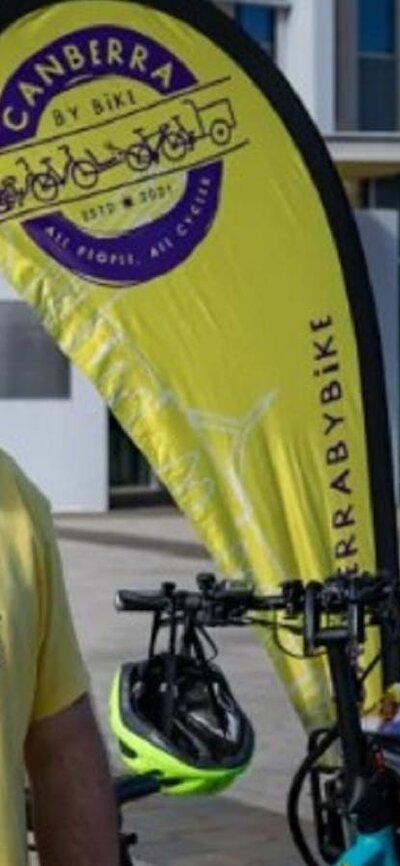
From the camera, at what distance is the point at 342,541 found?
6.19 metres

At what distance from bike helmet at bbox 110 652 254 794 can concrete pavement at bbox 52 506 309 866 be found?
67 cm

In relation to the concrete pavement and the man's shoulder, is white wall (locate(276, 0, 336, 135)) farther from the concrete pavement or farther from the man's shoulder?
the man's shoulder

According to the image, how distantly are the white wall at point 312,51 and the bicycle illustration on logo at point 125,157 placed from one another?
2167 centimetres

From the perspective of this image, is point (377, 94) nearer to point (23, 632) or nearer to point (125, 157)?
point (125, 157)

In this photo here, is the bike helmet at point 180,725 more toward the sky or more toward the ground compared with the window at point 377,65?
more toward the ground

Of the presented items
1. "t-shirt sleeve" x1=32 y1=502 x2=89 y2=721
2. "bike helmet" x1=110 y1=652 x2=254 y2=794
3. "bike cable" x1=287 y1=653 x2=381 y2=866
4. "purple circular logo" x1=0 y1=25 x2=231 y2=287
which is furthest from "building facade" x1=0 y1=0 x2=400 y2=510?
"t-shirt sleeve" x1=32 y1=502 x2=89 y2=721

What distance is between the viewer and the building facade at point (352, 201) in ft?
79.9

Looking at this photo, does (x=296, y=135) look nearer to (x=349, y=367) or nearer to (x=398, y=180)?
(x=349, y=367)

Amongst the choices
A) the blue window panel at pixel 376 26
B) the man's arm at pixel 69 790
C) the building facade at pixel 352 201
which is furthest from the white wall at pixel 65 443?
the man's arm at pixel 69 790

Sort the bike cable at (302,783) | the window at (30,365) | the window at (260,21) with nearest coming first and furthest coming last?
the bike cable at (302,783) → the window at (30,365) → the window at (260,21)

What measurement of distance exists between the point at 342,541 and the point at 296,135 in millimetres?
1338

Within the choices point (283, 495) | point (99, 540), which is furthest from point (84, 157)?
point (99, 540)

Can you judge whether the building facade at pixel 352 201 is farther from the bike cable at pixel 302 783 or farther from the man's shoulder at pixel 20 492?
the man's shoulder at pixel 20 492

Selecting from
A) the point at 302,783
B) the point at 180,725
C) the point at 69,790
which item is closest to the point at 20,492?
the point at 69,790
